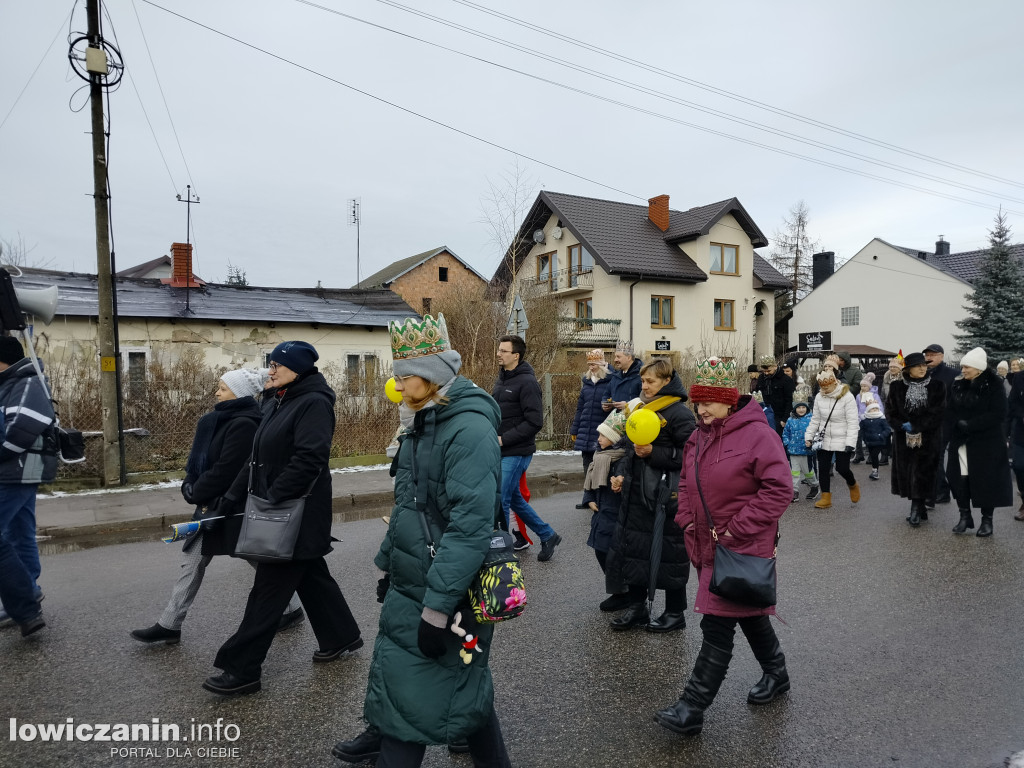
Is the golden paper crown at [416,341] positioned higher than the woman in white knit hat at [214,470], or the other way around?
the golden paper crown at [416,341]

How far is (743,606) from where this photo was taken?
3.46m

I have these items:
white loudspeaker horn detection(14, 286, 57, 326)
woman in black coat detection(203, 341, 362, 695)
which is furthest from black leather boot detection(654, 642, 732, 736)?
white loudspeaker horn detection(14, 286, 57, 326)

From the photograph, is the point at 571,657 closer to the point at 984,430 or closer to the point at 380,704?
the point at 380,704

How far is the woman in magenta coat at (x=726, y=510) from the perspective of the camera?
3.42m

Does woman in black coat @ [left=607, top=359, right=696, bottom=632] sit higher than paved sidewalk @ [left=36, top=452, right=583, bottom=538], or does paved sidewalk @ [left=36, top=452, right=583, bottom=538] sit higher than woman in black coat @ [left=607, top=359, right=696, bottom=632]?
woman in black coat @ [left=607, top=359, right=696, bottom=632]

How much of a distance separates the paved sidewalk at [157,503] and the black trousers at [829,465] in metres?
3.76

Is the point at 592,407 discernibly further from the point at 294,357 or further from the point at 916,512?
the point at 294,357

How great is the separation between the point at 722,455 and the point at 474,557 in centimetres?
164

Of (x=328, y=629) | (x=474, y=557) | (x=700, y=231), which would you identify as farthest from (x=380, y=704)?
(x=700, y=231)

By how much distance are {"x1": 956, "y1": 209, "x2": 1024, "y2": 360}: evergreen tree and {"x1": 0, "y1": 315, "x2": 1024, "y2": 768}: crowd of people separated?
94.6 ft

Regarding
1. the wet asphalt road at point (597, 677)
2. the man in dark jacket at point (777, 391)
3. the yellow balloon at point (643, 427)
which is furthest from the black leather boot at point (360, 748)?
the man in dark jacket at point (777, 391)

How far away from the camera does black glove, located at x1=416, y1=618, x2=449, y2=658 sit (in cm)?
244

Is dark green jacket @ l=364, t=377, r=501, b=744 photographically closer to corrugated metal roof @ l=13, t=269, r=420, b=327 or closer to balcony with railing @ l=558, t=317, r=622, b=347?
corrugated metal roof @ l=13, t=269, r=420, b=327

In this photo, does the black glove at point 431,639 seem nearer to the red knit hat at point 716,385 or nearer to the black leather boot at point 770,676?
the red knit hat at point 716,385
